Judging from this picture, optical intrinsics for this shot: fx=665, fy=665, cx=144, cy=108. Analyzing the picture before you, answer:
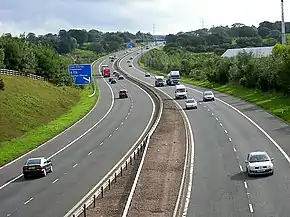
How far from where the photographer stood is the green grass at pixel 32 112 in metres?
61.0

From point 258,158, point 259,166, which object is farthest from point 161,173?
point 259,166

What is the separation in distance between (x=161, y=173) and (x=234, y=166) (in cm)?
480

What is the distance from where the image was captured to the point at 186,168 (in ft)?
131

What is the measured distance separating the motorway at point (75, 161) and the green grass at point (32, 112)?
1677 millimetres

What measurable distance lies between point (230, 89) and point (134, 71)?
75405 millimetres

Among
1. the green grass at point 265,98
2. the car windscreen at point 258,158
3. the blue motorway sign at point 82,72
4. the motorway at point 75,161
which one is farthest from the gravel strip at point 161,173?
the blue motorway sign at point 82,72

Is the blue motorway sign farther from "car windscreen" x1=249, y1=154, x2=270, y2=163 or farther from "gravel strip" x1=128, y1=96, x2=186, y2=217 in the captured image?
"car windscreen" x1=249, y1=154, x2=270, y2=163

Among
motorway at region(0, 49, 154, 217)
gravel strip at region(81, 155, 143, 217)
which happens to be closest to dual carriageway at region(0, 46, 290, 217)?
motorway at region(0, 49, 154, 217)

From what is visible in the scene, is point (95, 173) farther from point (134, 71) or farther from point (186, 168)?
point (134, 71)

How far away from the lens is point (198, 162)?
42.6 meters

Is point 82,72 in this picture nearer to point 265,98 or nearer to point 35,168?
point 265,98

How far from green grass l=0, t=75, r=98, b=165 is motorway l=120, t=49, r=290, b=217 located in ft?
49.0

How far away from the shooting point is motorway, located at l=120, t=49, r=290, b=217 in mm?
28322

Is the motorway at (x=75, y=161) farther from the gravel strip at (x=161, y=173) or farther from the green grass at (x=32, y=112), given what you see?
the gravel strip at (x=161, y=173)
